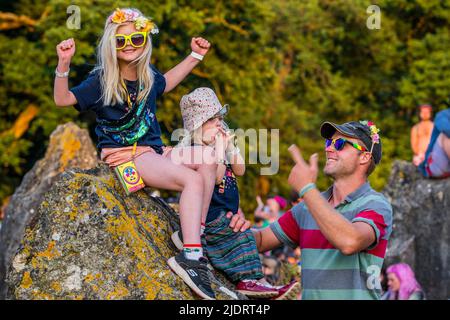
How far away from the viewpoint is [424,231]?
44.4ft

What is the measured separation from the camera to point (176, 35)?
1995 centimetres

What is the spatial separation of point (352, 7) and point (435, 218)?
54.9 feet

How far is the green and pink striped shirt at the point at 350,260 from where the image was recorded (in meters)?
5.20

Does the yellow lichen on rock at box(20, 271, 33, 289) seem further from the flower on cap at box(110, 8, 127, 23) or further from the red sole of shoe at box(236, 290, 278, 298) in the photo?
the flower on cap at box(110, 8, 127, 23)

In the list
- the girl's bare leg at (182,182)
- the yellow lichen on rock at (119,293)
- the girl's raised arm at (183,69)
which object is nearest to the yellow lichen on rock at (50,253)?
the yellow lichen on rock at (119,293)

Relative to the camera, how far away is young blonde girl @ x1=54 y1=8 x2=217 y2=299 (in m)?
5.62

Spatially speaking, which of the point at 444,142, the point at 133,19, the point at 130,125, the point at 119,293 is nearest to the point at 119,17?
the point at 133,19

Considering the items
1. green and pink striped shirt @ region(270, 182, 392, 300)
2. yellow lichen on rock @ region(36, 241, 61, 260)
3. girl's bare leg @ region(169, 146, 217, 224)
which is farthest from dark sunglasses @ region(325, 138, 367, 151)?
yellow lichen on rock @ region(36, 241, 61, 260)

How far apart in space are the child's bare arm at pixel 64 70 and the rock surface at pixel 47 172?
5884 millimetres

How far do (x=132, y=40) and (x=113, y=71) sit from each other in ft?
0.79

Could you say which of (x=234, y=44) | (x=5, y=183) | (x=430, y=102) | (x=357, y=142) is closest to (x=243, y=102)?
(x=234, y=44)

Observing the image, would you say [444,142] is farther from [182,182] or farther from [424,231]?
[182,182]

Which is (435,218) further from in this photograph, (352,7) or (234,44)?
(352,7)

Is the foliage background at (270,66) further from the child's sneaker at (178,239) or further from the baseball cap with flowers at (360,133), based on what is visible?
the baseball cap with flowers at (360,133)
